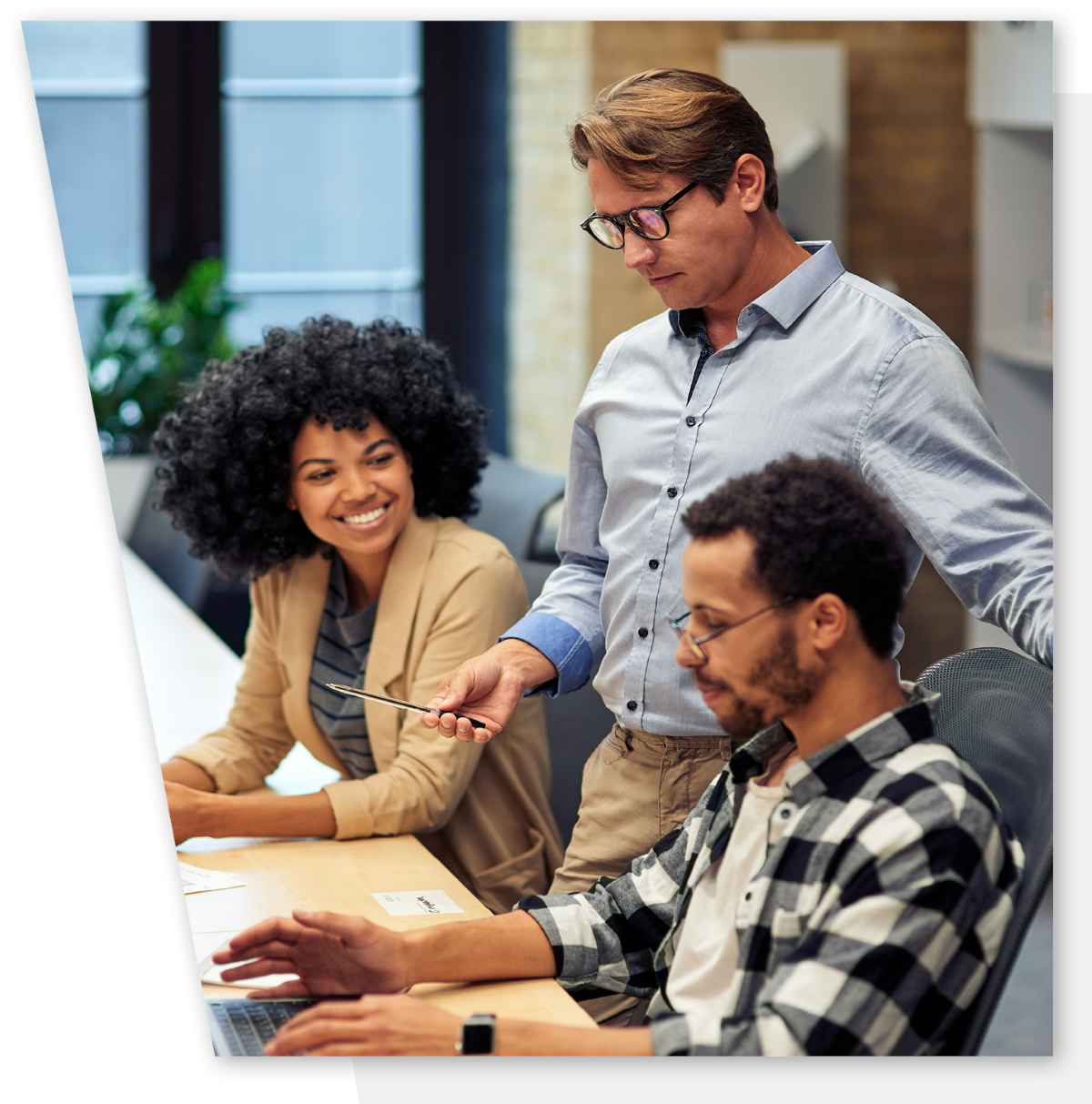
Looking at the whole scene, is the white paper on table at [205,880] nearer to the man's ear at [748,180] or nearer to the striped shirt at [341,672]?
the striped shirt at [341,672]

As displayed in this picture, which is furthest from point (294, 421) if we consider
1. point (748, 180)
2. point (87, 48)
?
point (87, 48)

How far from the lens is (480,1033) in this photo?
4.63ft

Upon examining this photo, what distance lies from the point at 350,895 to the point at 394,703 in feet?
0.77

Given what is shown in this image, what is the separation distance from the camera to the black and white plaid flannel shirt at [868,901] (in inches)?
47.5

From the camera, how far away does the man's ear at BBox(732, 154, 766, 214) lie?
A: 1.42m

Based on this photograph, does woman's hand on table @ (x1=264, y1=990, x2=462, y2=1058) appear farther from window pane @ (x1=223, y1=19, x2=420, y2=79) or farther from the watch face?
window pane @ (x1=223, y1=19, x2=420, y2=79)

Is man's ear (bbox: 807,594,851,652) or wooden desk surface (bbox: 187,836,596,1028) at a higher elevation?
man's ear (bbox: 807,594,851,652)

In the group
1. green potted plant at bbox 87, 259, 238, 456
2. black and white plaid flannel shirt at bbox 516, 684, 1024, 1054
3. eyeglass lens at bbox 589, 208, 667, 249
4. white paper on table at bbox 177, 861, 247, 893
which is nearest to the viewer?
black and white plaid flannel shirt at bbox 516, 684, 1024, 1054

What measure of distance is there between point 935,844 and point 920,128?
6.07 feet

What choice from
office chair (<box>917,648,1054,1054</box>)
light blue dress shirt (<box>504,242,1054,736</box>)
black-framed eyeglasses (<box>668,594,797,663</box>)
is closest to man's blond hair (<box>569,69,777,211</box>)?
light blue dress shirt (<box>504,242,1054,736</box>)

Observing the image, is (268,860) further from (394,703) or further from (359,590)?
(359,590)

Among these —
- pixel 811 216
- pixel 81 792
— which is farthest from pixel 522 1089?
pixel 811 216

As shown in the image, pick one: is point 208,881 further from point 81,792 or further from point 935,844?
point 935,844

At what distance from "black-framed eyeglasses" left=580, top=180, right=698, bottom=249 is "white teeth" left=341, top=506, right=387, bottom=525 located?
469mm
